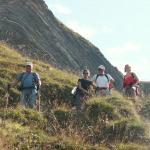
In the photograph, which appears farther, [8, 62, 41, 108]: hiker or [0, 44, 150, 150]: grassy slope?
[8, 62, 41, 108]: hiker

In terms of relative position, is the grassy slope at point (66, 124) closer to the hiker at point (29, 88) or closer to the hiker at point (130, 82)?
the hiker at point (29, 88)

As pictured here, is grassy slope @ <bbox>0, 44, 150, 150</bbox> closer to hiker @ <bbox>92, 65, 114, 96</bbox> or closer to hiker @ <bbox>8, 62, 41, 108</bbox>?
hiker @ <bbox>8, 62, 41, 108</bbox>

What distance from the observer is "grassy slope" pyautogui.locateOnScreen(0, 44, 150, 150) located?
1459cm

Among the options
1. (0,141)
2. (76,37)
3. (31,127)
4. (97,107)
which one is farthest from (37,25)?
(0,141)

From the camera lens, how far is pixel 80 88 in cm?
1986

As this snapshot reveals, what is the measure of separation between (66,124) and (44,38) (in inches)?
857

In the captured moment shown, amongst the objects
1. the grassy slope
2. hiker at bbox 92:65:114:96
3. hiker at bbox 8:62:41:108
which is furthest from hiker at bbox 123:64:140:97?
hiker at bbox 8:62:41:108

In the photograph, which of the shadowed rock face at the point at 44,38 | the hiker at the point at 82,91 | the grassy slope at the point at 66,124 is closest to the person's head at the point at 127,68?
the grassy slope at the point at 66,124

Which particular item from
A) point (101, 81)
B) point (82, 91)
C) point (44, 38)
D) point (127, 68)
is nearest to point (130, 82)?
point (127, 68)

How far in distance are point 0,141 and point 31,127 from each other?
290 centimetres

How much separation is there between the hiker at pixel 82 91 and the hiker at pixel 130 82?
301 cm

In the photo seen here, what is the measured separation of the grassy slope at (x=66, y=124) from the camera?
1459cm

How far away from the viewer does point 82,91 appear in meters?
20.0

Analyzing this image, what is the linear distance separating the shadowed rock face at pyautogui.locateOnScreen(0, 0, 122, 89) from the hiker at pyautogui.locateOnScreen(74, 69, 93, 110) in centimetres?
1089
